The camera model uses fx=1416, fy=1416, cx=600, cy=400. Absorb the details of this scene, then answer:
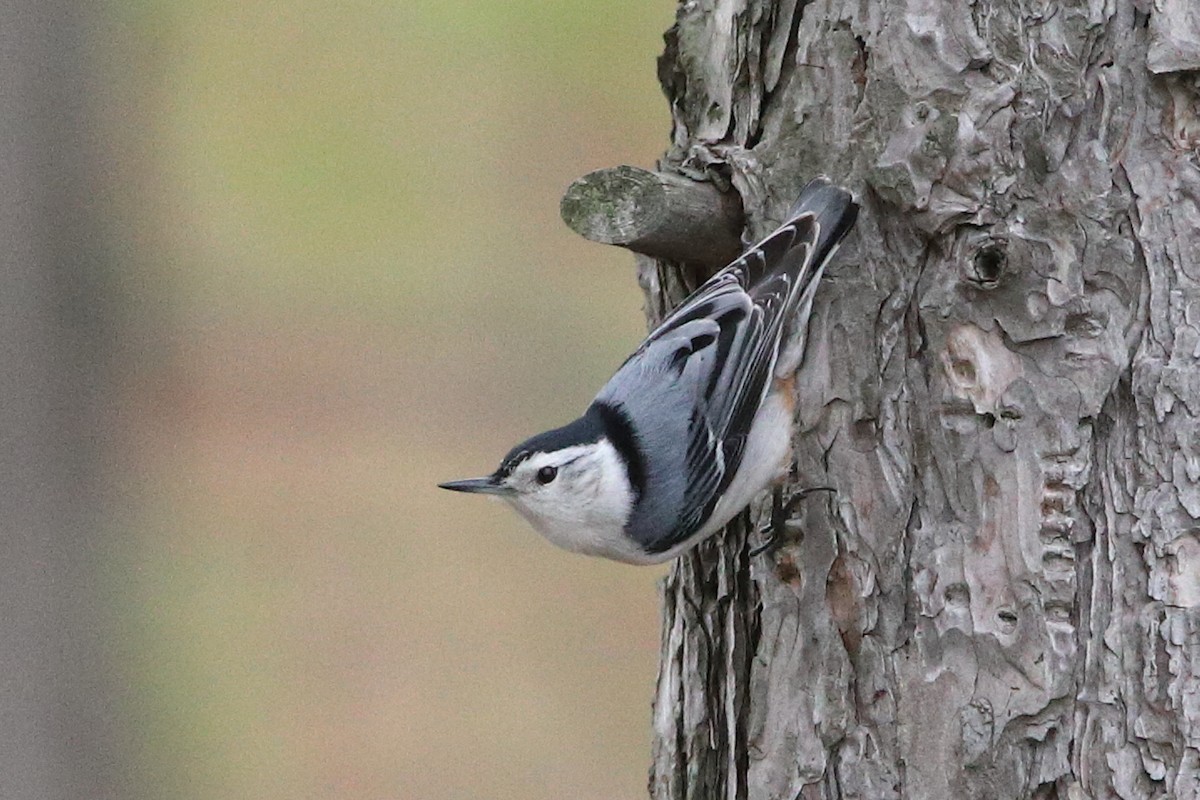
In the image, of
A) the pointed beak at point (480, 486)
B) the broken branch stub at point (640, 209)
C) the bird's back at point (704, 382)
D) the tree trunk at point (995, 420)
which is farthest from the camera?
the pointed beak at point (480, 486)

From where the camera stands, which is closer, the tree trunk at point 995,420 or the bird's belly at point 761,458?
the tree trunk at point 995,420

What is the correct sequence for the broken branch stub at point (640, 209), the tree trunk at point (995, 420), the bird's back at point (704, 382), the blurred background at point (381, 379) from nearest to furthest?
the tree trunk at point (995, 420) → the broken branch stub at point (640, 209) → the bird's back at point (704, 382) → the blurred background at point (381, 379)

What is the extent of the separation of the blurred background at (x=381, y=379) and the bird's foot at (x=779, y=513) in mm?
2249

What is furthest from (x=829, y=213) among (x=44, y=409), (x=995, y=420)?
Result: (x=44, y=409)

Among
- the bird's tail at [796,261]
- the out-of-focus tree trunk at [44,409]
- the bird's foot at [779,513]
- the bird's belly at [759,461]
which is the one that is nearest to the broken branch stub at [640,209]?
the bird's tail at [796,261]

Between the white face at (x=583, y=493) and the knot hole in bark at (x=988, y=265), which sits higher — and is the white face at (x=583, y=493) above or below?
below

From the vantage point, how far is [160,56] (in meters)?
4.17

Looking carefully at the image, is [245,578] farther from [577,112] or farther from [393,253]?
[577,112]

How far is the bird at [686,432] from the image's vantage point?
6.74 ft

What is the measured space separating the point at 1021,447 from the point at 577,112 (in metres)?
3.05

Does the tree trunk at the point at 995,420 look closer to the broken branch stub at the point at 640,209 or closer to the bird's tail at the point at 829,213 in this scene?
the bird's tail at the point at 829,213

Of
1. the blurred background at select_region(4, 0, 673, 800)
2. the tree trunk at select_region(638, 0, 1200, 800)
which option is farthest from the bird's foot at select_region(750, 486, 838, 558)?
Answer: the blurred background at select_region(4, 0, 673, 800)

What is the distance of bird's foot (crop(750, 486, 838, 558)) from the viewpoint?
1949 millimetres

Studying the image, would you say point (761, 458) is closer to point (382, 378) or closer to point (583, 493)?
point (583, 493)
